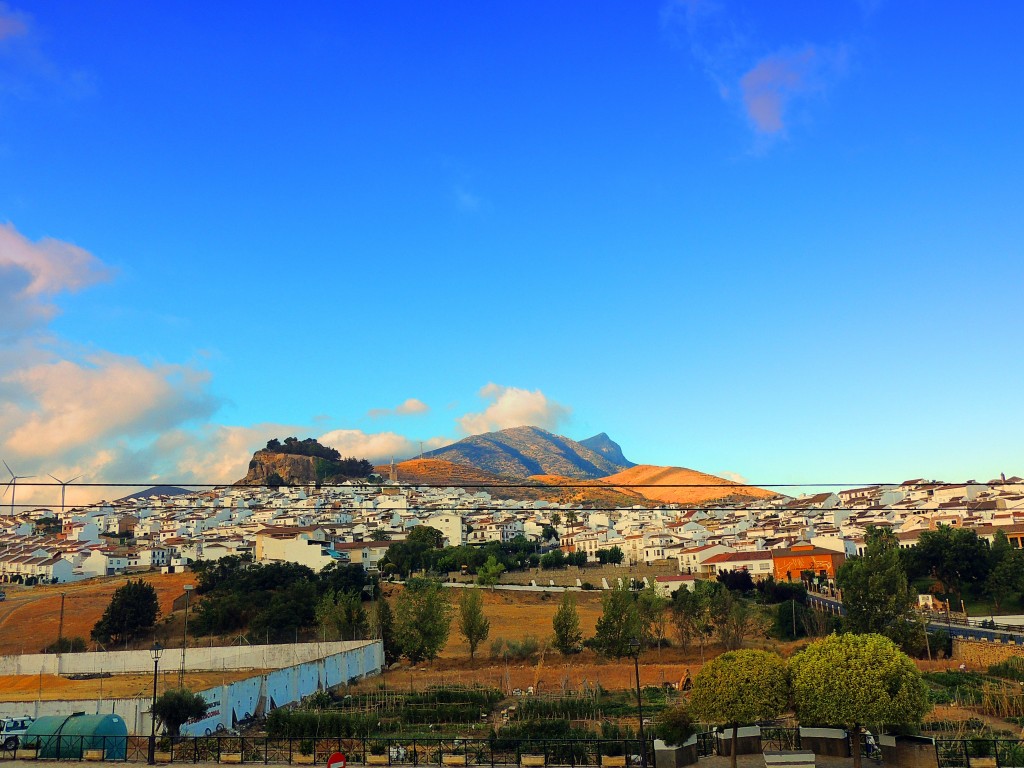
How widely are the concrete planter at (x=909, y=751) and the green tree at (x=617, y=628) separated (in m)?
23.5

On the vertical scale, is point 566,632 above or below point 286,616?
below

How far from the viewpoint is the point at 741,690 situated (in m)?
19.0

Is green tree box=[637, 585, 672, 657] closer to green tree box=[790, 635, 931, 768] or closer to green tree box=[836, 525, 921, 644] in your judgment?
green tree box=[836, 525, 921, 644]

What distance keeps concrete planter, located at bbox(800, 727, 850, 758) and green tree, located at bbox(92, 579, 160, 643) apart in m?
49.1

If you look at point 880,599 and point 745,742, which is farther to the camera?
point 880,599

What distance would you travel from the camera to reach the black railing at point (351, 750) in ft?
68.4

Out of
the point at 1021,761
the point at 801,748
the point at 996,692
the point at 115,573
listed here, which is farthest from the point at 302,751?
the point at 115,573

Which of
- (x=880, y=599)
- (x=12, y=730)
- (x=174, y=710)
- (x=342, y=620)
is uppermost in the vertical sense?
(x=880, y=599)

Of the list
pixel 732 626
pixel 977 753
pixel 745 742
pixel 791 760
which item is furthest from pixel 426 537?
pixel 977 753

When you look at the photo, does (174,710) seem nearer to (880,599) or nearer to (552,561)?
(880,599)

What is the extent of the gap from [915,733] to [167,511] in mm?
146889

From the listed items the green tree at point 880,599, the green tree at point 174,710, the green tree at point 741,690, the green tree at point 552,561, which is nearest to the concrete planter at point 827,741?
the green tree at point 741,690

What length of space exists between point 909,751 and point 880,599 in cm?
2381

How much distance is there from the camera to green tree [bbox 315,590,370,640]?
48344 mm
